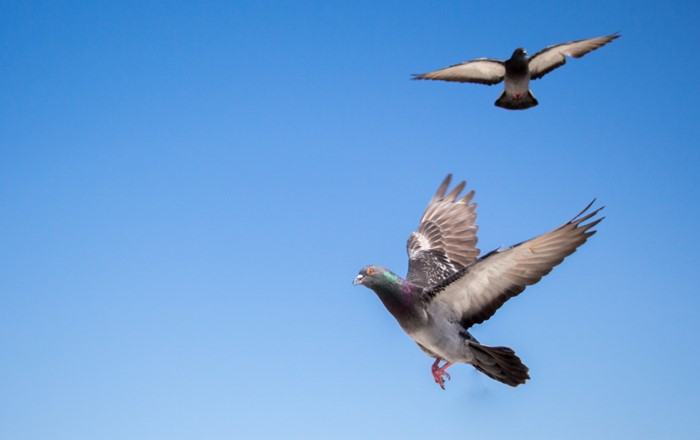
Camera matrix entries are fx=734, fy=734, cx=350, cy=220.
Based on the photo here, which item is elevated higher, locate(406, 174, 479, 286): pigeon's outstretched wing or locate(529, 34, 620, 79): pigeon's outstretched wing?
locate(529, 34, 620, 79): pigeon's outstretched wing

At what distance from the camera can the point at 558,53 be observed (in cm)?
1702

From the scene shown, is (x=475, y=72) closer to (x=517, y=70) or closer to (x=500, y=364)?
(x=517, y=70)

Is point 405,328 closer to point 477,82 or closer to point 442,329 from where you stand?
point 442,329

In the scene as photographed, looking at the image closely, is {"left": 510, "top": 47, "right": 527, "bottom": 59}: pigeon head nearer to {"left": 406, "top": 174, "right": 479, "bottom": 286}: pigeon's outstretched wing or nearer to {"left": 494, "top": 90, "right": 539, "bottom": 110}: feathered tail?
{"left": 494, "top": 90, "right": 539, "bottom": 110}: feathered tail

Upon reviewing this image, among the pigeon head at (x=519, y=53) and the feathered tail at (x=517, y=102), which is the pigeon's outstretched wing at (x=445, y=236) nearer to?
the feathered tail at (x=517, y=102)

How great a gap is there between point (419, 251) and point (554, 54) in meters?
6.22

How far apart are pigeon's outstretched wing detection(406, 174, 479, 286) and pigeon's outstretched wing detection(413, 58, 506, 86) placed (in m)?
3.16

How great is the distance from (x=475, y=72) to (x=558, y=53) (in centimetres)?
195

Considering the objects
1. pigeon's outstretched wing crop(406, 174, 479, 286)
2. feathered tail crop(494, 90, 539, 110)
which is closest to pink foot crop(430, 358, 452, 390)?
pigeon's outstretched wing crop(406, 174, 479, 286)

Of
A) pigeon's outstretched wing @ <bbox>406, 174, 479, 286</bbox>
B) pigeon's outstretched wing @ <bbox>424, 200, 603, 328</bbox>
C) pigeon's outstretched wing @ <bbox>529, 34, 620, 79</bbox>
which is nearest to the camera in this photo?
pigeon's outstretched wing @ <bbox>424, 200, 603, 328</bbox>

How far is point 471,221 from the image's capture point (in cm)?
1480

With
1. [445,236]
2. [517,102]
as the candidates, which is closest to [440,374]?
[445,236]

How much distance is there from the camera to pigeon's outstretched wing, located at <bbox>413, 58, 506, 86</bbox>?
17.0 metres

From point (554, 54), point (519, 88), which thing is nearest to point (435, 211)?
point (519, 88)
